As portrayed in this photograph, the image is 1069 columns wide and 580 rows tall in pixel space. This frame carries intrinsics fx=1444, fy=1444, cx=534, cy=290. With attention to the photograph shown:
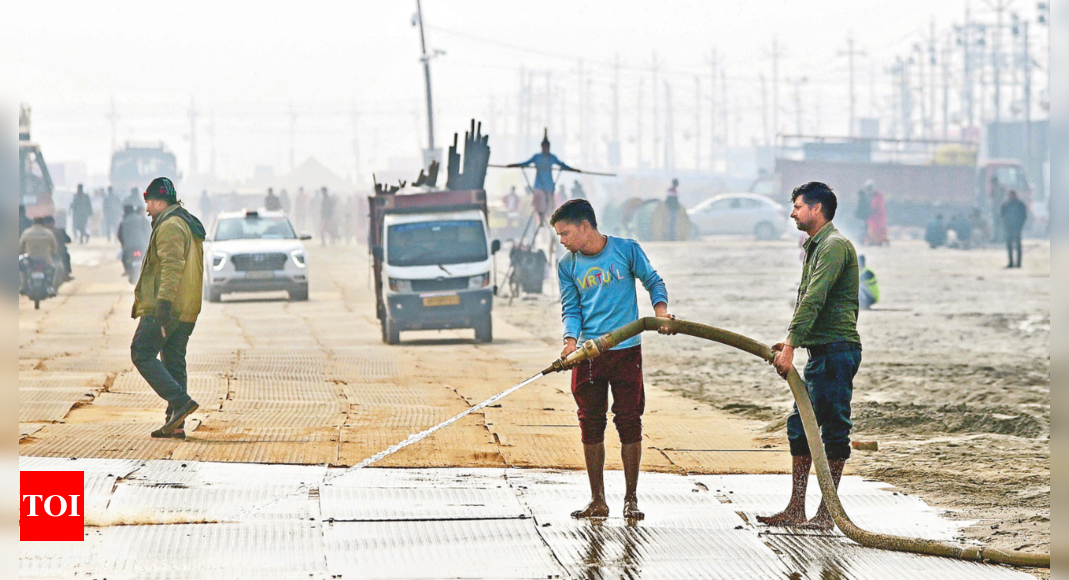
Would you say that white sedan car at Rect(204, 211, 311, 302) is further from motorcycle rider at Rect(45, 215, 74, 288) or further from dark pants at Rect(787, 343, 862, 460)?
dark pants at Rect(787, 343, 862, 460)

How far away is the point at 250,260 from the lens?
25594 millimetres

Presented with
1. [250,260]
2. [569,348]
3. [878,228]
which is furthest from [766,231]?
[569,348]

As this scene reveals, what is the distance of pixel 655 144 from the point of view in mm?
153000

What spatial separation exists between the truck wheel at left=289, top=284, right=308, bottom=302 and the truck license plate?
27.2 feet

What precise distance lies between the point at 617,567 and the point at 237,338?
13.6 meters

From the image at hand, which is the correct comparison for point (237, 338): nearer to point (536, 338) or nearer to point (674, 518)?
point (536, 338)

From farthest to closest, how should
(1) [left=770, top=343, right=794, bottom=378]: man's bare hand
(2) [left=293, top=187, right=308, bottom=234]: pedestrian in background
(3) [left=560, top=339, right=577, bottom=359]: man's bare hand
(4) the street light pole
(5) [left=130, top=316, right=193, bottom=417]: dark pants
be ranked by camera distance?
(2) [left=293, top=187, right=308, bottom=234]: pedestrian in background
(4) the street light pole
(5) [left=130, top=316, right=193, bottom=417]: dark pants
(3) [left=560, top=339, right=577, bottom=359]: man's bare hand
(1) [left=770, top=343, right=794, bottom=378]: man's bare hand

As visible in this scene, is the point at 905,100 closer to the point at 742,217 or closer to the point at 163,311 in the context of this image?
the point at 742,217

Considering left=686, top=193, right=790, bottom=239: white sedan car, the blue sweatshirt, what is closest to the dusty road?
the blue sweatshirt

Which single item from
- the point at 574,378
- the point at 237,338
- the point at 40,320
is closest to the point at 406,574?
the point at 574,378

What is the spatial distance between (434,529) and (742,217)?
46.0m

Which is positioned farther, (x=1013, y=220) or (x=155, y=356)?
(x=1013, y=220)

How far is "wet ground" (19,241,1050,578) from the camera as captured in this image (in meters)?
6.67

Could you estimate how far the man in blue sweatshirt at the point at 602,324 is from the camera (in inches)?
279
